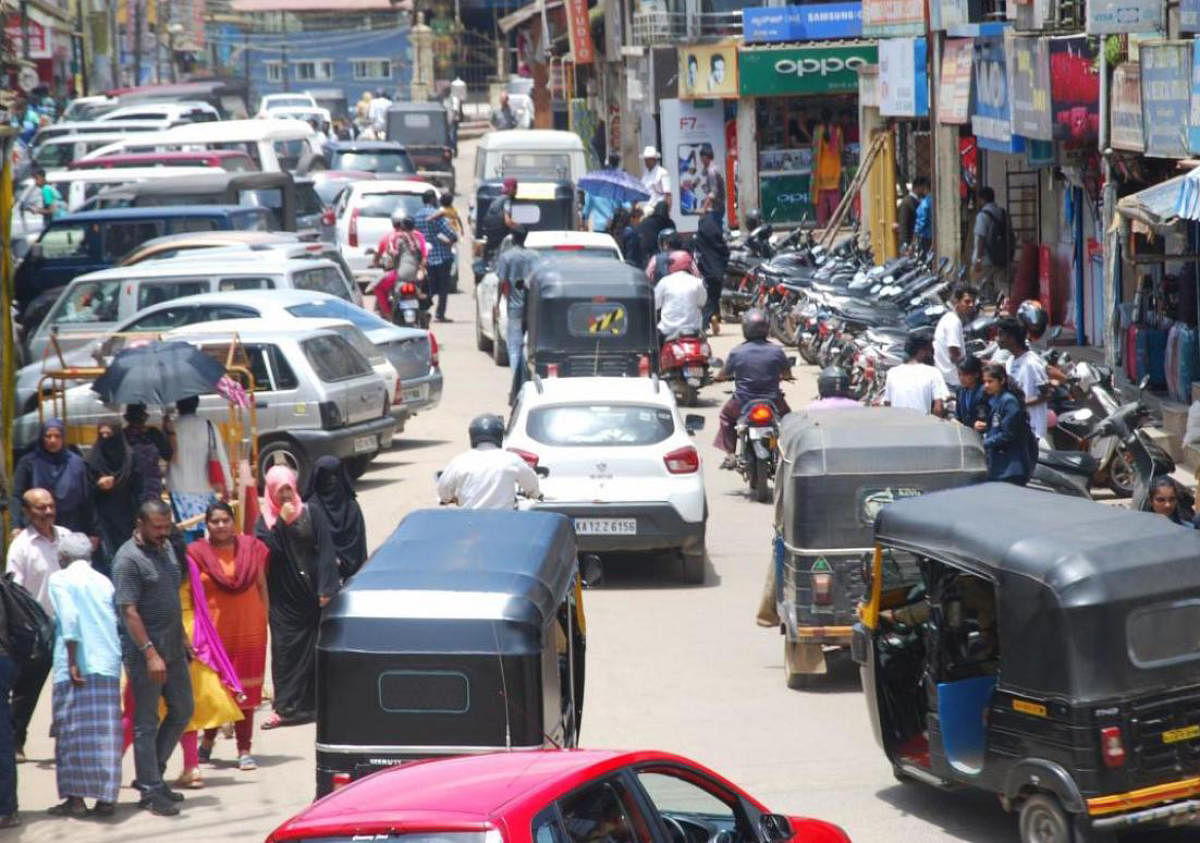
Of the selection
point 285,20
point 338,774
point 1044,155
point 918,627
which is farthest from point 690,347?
point 285,20

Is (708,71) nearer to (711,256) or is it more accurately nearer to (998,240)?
(711,256)

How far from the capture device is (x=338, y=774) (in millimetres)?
8797

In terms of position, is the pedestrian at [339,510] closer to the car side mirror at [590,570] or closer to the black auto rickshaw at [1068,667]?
the car side mirror at [590,570]

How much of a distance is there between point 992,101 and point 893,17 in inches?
229

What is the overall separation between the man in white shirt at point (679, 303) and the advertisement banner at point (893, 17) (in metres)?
8.85

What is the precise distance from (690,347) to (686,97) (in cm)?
1924

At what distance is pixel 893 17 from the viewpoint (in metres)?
31.1

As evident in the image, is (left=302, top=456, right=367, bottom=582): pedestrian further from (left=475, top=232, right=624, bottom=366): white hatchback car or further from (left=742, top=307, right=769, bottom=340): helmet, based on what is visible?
(left=475, top=232, right=624, bottom=366): white hatchback car

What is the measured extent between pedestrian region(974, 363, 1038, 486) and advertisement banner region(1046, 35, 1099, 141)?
25.6 feet

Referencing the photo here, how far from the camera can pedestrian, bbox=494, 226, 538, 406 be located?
2272 centimetres

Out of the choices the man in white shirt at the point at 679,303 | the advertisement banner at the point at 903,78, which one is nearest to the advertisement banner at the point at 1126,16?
the man in white shirt at the point at 679,303

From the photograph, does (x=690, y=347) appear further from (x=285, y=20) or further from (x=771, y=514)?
(x=285, y=20)

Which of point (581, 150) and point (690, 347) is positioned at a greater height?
point (581, 150)

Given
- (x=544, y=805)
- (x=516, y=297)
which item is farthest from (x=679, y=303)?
(x=544, y=805)
